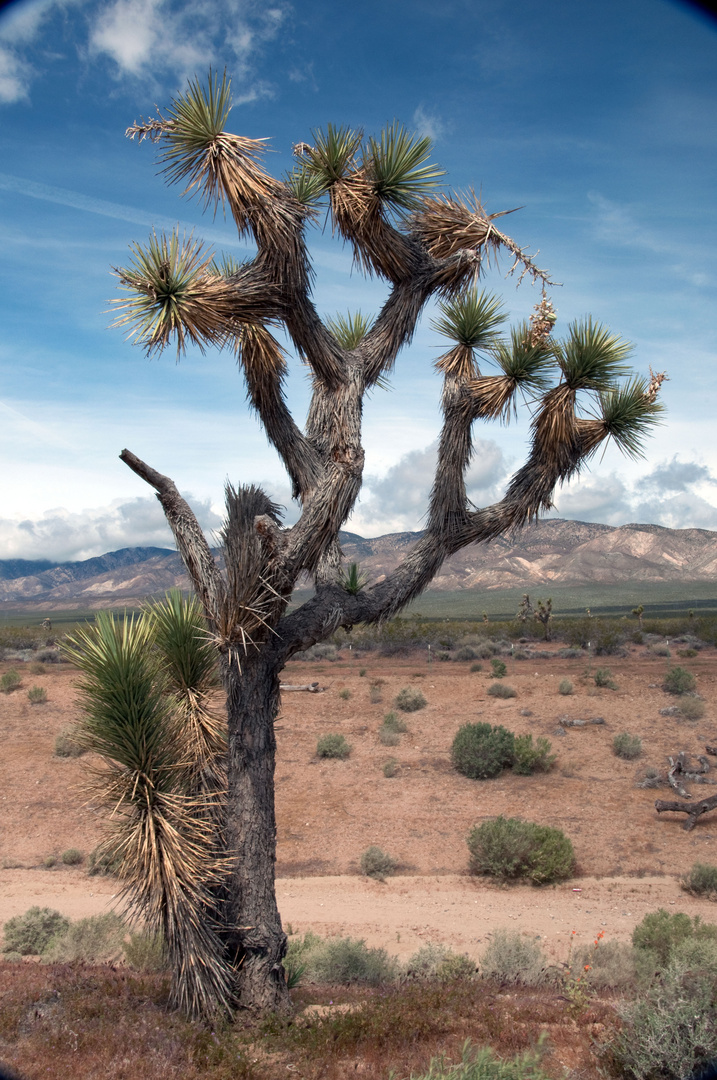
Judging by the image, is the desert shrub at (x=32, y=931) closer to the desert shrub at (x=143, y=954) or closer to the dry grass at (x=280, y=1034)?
the desert shrub at (x=143, y=954)

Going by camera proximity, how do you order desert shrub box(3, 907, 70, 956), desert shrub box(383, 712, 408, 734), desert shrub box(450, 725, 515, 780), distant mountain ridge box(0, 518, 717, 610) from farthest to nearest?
distant mountain ridge box(0, 518, 717, 610)
desert shrub box(383, 712, 408, 734)
desert shrub box(450, 725, 515, 780)
desert shrub box(3, 907, 70, 956)

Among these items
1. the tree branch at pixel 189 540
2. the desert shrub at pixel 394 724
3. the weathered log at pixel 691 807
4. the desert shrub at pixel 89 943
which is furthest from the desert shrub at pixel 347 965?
the desert shrub at pixel 394 724

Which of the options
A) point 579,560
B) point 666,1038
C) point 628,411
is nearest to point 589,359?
point 628,411

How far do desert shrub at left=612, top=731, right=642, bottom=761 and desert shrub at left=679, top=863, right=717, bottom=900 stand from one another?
20.5 ft

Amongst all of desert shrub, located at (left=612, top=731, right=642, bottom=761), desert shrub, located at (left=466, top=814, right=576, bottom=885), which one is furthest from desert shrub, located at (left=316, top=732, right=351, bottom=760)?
desert shrub, located at (left=612, top=731, right=642, bottom=761)

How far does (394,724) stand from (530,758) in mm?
4558

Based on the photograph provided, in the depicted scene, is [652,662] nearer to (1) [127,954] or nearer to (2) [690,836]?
(2) [690,836]

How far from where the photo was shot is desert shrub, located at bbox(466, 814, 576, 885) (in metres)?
12.1

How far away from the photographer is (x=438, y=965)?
8164mm

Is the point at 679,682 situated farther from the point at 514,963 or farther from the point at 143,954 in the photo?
the point at 143,954

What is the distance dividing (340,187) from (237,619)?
12.7 ft

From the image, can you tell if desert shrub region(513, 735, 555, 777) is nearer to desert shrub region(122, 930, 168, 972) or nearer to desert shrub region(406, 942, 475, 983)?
desert shrub region(406, 942, 475, 983)

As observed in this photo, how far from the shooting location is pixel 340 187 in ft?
20.2

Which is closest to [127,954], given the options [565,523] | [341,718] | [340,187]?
[340,187]
